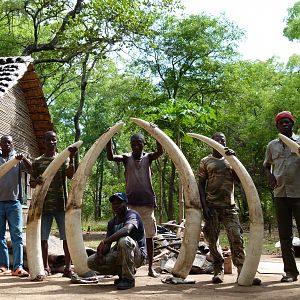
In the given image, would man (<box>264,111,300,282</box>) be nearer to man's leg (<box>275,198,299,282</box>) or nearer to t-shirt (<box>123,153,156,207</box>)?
man's leg (<box>275,198,299,282</box>)

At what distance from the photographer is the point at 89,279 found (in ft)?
19.1

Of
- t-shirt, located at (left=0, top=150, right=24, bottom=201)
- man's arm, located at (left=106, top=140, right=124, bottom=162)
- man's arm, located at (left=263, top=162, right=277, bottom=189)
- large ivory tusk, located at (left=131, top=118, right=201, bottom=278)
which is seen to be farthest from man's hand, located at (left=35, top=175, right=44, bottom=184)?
man's arm, located at (left=263, top=162, right=277, bottom=189)

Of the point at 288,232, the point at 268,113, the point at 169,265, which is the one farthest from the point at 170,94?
the point at 288,232

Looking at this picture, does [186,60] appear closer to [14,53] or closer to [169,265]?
[14,53]

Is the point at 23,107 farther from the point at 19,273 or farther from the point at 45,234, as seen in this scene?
the point at 19,273

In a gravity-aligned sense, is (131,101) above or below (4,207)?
above

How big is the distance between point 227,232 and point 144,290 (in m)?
1.27

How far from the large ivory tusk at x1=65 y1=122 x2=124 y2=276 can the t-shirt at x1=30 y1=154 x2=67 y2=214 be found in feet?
1.67

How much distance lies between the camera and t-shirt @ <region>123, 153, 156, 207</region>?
6355 mm

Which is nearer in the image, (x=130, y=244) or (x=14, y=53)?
(x=130, y=244)

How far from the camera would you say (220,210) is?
5.98 m

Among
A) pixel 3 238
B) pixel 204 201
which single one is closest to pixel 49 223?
Result: pixel 3 238

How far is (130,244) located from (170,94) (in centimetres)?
1865

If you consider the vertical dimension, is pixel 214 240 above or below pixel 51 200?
below
